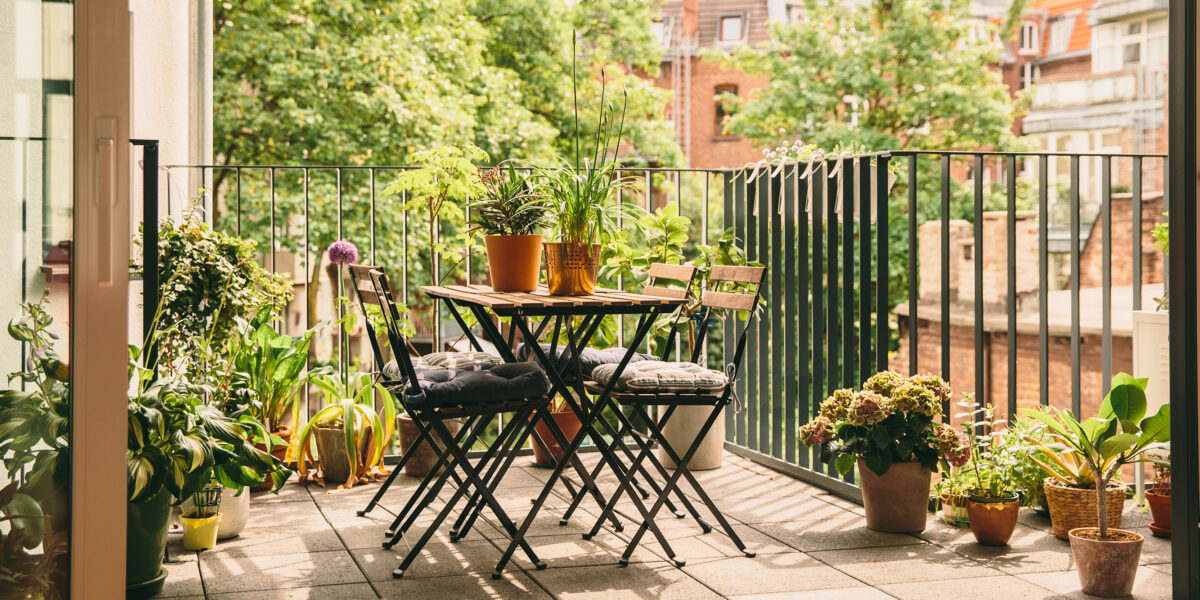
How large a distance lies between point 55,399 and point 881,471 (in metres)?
2.46

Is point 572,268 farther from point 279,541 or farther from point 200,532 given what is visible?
point 200,532

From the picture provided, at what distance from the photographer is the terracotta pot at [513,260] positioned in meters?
3.42

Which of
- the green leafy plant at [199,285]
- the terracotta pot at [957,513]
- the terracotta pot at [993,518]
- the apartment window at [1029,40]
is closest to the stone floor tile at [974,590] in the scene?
the terracotta pot at [993,518]

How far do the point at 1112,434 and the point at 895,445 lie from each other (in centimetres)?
66

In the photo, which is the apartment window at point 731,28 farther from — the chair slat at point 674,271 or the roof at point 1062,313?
the chair slat at point 674,271

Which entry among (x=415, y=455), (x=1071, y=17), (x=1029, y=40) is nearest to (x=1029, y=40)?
(x=1029, y=40)

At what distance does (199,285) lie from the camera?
379 cm

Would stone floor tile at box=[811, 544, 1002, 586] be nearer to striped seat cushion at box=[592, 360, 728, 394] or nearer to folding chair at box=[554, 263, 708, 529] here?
folding chair at box=[554, 263, 708, 529]

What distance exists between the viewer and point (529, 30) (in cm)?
1514

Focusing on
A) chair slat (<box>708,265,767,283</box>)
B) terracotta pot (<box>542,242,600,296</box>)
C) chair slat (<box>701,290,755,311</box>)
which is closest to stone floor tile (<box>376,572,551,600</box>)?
terracotta pot (<box>542,242,600,296</box>)

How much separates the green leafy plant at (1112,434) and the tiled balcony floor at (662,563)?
0.83 ft

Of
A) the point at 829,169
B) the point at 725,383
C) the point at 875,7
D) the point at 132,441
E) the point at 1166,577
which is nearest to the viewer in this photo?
the point at 132,441

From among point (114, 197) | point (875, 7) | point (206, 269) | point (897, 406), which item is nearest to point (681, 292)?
point (897, 406)

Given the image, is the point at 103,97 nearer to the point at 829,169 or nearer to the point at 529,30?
the point at 829,169
